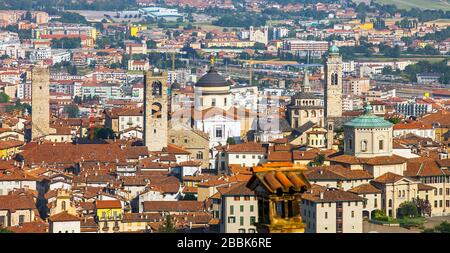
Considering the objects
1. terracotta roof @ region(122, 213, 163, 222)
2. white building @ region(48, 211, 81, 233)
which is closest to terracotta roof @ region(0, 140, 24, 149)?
terracotta roof @ region(122, 213, 163, 222)

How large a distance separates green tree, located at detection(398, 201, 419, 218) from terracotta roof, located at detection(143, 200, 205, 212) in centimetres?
273

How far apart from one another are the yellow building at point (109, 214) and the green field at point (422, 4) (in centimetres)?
8037

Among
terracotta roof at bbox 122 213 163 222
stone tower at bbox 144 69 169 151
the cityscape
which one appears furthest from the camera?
stone tower at bbox 144 69 169 151

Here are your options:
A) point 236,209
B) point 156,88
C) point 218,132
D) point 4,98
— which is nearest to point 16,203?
point 236,209

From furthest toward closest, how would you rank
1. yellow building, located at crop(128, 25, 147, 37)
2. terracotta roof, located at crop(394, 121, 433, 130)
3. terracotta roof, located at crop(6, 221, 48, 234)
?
1. yellow building, located at crop(128, 25, 147, 37)
2. terracotta roof, located at crop(394, 121, 433, 130)
3. terracotta roof, located at crop(6, 221, 48, 234)

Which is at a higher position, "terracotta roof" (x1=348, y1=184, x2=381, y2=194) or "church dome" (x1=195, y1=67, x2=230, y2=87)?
"church dome" (x1=195, y1=67, x2=230, y2=87)

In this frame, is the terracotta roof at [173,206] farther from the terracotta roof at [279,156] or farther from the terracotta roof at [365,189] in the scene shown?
the terracotta roof at [279,156]

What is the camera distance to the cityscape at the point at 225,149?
18.3 m

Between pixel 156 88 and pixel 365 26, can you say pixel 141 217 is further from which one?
pixel 365 26

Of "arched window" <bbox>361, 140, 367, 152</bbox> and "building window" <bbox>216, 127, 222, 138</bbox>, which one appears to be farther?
"building window" <bbox>216, 127, 222, 138</bbox>

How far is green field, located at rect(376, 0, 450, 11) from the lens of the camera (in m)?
101

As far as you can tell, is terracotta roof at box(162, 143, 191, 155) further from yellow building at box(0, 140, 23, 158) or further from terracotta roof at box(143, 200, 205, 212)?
terracotta roof at box(143, 200, 205, 212)

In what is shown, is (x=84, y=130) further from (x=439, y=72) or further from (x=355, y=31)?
(x=355, y=31)

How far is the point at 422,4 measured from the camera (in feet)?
340
